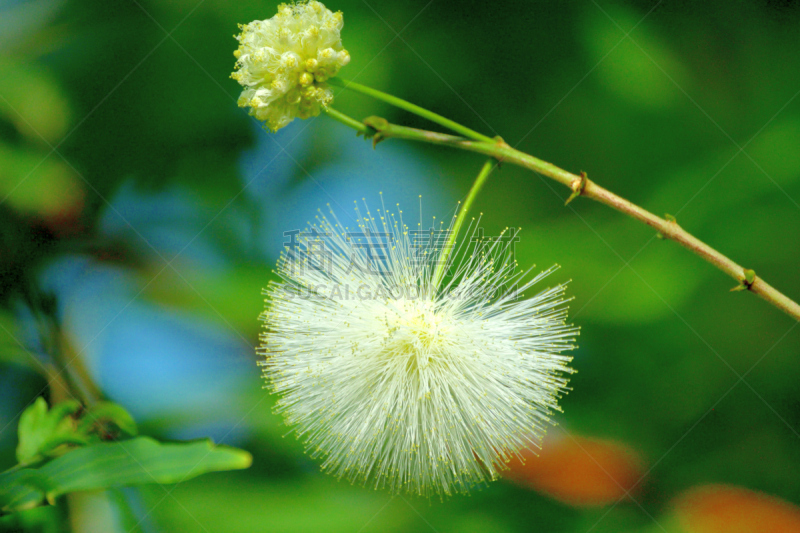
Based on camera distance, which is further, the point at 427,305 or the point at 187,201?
the point at 187,201

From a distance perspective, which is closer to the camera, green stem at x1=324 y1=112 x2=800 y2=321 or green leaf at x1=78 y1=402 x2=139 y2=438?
green stem at x1=324 y1=112 x2=800 y2=321

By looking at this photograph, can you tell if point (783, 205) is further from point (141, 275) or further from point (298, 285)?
point (141, 275)

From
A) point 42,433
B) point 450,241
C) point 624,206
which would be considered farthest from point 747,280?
point 42,433

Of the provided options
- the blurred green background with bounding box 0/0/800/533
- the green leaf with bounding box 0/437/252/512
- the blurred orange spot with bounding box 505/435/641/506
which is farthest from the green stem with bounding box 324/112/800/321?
the green leaf with bounding box 0/437/252/512

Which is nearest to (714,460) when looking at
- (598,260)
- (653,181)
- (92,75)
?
(598,260)

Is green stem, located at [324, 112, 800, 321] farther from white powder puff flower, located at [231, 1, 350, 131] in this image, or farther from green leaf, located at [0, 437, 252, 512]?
green leaf, located at [0, 437, 252, 512]
